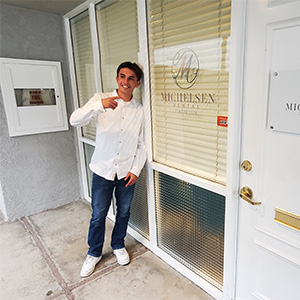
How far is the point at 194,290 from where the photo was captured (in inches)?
72.4

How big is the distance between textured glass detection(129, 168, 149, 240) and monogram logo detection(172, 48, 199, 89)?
91 centimetres

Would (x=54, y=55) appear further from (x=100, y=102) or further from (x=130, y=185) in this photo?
(x=130, y=185)

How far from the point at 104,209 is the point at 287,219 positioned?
1344mm

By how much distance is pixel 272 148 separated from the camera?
1.27 meters

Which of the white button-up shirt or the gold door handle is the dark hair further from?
the gold door handle

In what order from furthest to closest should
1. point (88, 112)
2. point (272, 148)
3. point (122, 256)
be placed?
1. point (122, 256)
2. point (88, 112)
3. point (272, 148)

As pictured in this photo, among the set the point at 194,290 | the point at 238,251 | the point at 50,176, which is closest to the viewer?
the point at 238,251

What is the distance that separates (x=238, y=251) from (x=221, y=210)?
0.27 metres

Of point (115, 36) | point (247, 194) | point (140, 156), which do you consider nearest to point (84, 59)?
point (115, 36)

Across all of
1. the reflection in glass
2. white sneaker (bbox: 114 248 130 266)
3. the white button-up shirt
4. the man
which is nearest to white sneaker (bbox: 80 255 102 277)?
the man

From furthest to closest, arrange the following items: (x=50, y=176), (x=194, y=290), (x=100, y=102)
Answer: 1. (x=50, y=176)
2. (x=194, y=290)
3. (x=100, y=102)

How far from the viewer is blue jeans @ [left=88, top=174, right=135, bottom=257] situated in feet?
6.58

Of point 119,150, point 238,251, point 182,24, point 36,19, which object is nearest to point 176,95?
point 182,24

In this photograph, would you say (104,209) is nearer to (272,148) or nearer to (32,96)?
(272,148)
